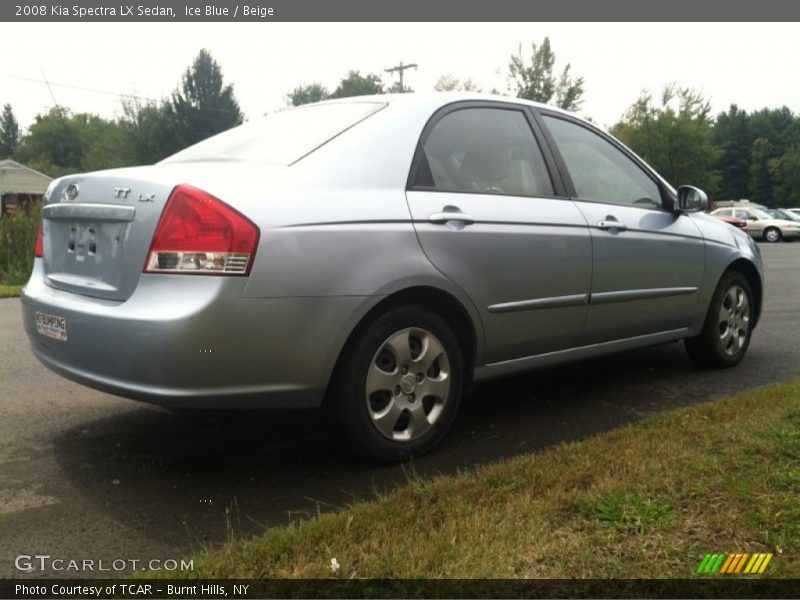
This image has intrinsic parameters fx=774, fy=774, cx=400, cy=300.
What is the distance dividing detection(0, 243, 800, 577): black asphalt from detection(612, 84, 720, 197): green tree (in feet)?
167

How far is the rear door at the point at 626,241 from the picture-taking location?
428 centimetres

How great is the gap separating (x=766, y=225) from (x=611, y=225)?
31343 mm

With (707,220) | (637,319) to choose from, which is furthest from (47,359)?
(707,220)

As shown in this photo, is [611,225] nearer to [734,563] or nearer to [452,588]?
[734,563]

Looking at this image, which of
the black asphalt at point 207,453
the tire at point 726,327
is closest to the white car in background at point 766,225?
the tire at point 726,327

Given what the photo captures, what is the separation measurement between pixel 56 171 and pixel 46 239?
9081cm

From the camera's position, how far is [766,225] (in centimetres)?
3219

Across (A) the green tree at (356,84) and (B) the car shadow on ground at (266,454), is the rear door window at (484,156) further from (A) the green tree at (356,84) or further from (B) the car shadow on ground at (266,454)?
(A) the green tree at (356,84)

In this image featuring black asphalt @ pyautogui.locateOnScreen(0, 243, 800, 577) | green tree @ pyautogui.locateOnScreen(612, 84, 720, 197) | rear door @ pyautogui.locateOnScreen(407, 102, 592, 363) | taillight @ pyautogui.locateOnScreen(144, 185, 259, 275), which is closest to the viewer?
black asphalt @ pyautogui.locateOnScreen(0, 243, 800, 577)

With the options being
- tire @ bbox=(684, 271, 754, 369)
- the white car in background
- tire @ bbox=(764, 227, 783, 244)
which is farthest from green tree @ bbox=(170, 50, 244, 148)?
tire @ bbox=(684, 271, 754, 369)

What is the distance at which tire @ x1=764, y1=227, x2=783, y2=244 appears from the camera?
1251 inches

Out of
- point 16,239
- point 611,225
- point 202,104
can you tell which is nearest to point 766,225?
point 16,239

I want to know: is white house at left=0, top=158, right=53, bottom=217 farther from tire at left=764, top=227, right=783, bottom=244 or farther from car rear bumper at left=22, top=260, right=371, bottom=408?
car rear bumper at left=22, top=260, right=371, bottom=408

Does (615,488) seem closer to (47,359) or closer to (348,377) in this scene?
(348,377)
